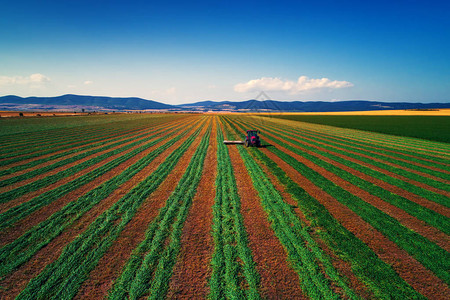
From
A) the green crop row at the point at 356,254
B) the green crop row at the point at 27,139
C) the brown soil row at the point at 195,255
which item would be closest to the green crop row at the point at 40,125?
the green crop row at the point at 27,139

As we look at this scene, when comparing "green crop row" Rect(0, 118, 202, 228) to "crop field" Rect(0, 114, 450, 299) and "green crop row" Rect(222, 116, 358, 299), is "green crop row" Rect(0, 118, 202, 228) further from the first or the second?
"green crop row" Rect(222, 116, 358, 299)

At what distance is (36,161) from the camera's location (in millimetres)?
13688

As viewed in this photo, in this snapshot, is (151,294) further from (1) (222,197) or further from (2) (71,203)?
(2) (71,203)

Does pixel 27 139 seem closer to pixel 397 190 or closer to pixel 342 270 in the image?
pixel 342 270

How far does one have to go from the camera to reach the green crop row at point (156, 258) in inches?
163

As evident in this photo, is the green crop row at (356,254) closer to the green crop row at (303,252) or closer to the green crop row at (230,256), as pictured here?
the green crop row at (303,252)

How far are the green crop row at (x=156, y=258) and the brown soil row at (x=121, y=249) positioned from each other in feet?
0.59

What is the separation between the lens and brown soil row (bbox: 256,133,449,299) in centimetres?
440

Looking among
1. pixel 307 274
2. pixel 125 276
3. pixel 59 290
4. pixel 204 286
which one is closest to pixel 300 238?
pixel 307 274

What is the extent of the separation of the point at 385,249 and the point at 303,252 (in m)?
2.43

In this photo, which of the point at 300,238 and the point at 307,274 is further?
the point at 300,238

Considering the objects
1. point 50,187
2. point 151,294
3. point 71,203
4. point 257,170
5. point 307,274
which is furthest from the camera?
point 257,170

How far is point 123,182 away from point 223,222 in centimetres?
643

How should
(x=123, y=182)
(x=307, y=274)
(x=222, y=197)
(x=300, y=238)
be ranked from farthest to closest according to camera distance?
(x=123, y=182)
(x=222, y=197)
(x=300, y=238)
(x=307, y=274)
